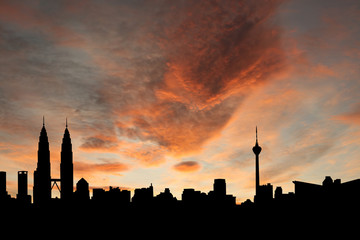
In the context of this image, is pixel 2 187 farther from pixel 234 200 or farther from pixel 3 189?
pixel 234 200

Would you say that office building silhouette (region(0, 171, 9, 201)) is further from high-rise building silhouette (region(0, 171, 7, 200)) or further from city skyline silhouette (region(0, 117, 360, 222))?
city skyline silhouette (region(0, 117, 360, 222))

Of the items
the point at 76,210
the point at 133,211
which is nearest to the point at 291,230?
the point at 133,211

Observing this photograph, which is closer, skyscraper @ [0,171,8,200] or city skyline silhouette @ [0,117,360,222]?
city skyline silhouette @ [0,117,360,222]

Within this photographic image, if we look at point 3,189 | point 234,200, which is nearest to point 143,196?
Answer: point 234,200

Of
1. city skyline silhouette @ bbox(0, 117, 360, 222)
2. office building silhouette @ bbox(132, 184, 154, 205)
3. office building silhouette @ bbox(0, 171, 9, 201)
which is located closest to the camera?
city skyline silhouette @ bbox(0, 117, 360, 222)

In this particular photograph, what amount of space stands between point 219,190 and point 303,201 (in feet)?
61.3

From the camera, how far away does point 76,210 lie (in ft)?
380

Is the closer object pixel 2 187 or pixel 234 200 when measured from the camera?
pixel 234 200

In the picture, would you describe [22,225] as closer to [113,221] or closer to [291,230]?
[113,221]

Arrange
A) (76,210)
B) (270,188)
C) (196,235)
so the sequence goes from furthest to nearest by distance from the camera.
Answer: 1. (76,210)
2. (196,235)
3. (270,188)

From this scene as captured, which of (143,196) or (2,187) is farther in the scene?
(2,187)

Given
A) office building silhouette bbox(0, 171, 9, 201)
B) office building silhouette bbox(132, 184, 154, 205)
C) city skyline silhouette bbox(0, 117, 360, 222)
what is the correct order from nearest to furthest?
city skyline silhouette bbox(0, 117, 360, 222) → office building silhouette bbox(132, 184, 154, 205) → office building silhouette bbox(0, 171, 9, 201)

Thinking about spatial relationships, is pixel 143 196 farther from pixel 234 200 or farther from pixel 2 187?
pixel 2 187

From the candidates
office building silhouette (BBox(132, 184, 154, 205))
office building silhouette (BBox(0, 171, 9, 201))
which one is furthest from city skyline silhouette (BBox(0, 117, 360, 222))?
office building silhouette (BBox(0, 171, 9, 201))
